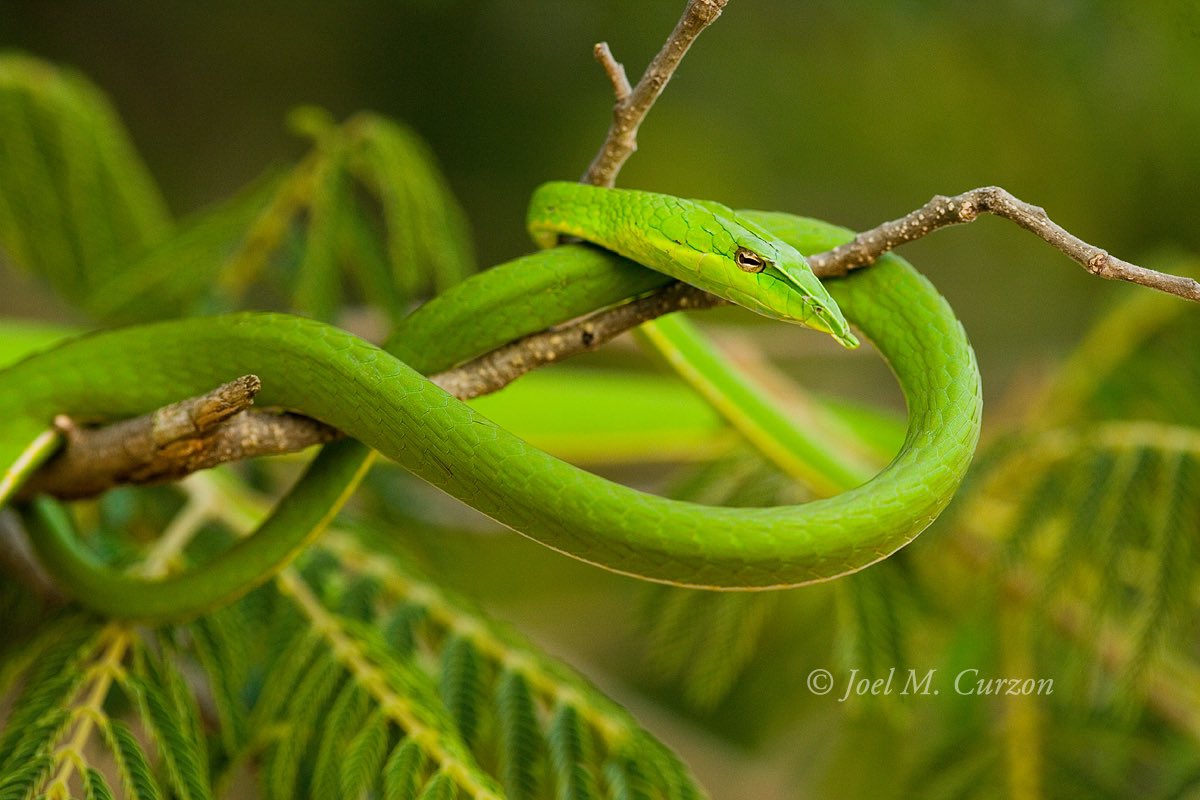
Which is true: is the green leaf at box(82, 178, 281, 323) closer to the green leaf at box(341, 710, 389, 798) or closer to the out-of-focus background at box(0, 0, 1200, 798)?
the green leaf at box(341, 710, 389, 798)

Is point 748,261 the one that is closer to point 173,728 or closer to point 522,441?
point 522,441

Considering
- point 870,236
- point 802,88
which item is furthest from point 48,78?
point 802,88

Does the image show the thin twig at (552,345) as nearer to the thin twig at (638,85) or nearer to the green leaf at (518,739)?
the thin twig at (638,85)

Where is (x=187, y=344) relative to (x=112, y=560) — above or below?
above

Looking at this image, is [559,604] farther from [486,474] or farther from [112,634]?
[486,474]

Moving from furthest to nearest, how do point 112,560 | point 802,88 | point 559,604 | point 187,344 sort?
point 802,88 → point 559,604 → point 112,560 → point 187,344

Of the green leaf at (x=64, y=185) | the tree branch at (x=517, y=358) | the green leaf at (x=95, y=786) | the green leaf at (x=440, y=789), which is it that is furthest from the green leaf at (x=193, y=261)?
the green leaf at (x=440, y=789)

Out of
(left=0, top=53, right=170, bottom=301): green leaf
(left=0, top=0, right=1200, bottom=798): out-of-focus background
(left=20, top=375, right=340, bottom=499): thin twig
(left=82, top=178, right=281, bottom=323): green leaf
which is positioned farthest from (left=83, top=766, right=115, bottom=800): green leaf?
(left=0, top=0, right=1200, bottom=798): out-of-focus background

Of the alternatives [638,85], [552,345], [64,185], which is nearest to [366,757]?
[552,345]
